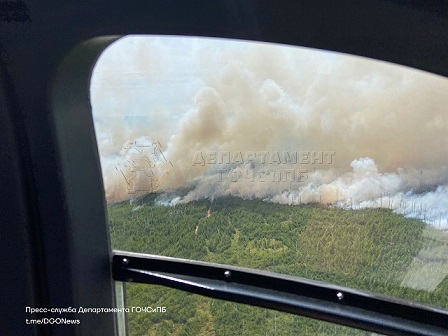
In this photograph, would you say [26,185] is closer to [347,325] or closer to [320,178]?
[320,178]

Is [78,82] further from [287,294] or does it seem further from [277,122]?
[287,294]

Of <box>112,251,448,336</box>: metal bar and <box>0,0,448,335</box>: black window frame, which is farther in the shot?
<box>112,251,448,336</box>: metal bar

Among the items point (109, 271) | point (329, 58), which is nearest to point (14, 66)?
point (109, 271)

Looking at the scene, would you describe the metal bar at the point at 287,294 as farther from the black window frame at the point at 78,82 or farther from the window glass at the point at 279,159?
the black window frame at the point at 78,82

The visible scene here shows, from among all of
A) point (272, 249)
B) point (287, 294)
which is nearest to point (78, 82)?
point (272, 249)

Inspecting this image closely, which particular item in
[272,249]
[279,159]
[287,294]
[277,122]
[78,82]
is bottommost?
[287,294]

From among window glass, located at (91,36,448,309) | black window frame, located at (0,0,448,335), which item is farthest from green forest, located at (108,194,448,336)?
black window frame, located at (0,0,448,335)

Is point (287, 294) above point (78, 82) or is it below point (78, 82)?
below

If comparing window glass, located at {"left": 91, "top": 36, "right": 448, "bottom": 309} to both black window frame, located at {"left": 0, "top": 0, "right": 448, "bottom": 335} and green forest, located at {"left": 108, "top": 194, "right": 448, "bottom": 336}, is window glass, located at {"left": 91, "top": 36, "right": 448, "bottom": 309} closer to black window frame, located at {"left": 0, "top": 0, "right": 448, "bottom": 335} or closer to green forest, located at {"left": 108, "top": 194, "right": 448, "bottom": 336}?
green forest, located at {"left": 108, "top": 194, "right": 448, "bottom": 336}
